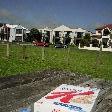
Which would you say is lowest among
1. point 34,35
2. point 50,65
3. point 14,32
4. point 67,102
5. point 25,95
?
point 50,65

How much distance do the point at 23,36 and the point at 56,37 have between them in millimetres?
12809

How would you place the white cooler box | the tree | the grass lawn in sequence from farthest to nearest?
the tree, the grass lawn, the white cooler box

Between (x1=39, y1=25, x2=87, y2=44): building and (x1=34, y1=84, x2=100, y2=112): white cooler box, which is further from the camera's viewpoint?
(x1=39, y1=25, x2=87, y2=44): building

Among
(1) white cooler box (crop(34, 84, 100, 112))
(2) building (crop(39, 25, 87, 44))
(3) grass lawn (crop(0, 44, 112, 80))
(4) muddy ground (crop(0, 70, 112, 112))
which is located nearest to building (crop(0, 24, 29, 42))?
(2) building (crop(39, 25, 87, 44))

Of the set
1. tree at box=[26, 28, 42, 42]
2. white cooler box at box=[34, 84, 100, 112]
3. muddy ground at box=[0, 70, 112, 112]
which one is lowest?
muddy ground at box=[0, 70, 112, 112]

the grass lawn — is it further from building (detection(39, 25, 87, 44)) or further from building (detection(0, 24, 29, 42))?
building (detection(39, 25, 87, 44))

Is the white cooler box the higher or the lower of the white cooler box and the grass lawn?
the higher

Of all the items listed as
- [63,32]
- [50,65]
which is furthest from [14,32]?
[50,65]

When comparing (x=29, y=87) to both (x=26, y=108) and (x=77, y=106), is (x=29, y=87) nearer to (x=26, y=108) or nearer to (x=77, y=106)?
(x=26, y=108)

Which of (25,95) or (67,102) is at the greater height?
(67,102)

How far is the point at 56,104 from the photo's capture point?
1.99 metres

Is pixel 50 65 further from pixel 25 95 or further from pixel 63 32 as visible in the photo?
pixel 63 32

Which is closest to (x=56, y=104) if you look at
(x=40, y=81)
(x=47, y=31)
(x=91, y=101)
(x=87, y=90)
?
(x=91, y=101)

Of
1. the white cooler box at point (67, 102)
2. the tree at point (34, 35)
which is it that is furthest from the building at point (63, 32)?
the white cooler box at point (67, 102)
